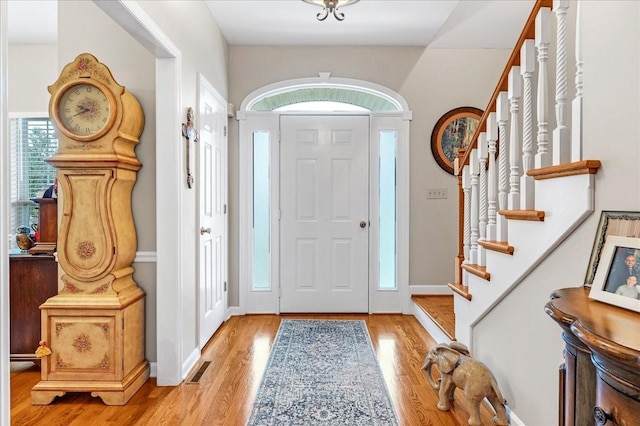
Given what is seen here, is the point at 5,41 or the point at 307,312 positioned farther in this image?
the point at 307,312

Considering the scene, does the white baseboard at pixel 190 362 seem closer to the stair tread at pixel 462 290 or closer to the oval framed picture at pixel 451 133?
the stair tread at pixel 462 290

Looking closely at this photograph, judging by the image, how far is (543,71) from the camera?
6.40 ft

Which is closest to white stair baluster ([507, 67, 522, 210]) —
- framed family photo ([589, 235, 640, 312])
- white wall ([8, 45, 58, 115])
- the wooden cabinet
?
framed family photo ([589, 235, 640, 312])

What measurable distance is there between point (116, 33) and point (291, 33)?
1821 millimetres

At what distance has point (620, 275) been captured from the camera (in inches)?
48.1

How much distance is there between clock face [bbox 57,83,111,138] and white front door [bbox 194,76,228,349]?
780mm

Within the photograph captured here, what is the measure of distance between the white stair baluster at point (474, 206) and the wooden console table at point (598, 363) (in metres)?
1.55

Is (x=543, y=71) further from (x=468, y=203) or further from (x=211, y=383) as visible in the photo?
(x=211, y=383)

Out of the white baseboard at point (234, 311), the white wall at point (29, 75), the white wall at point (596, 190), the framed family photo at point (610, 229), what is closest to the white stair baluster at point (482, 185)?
the white wall at point (596, 190)

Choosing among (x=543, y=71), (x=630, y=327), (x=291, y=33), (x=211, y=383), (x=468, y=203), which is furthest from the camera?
(x=291, y=33)

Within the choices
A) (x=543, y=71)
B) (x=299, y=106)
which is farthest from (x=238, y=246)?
(x=543, y=71)

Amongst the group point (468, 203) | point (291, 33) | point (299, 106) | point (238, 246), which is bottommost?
point (238, 246)

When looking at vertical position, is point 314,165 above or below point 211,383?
above

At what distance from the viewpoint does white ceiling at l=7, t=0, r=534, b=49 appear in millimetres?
3717
